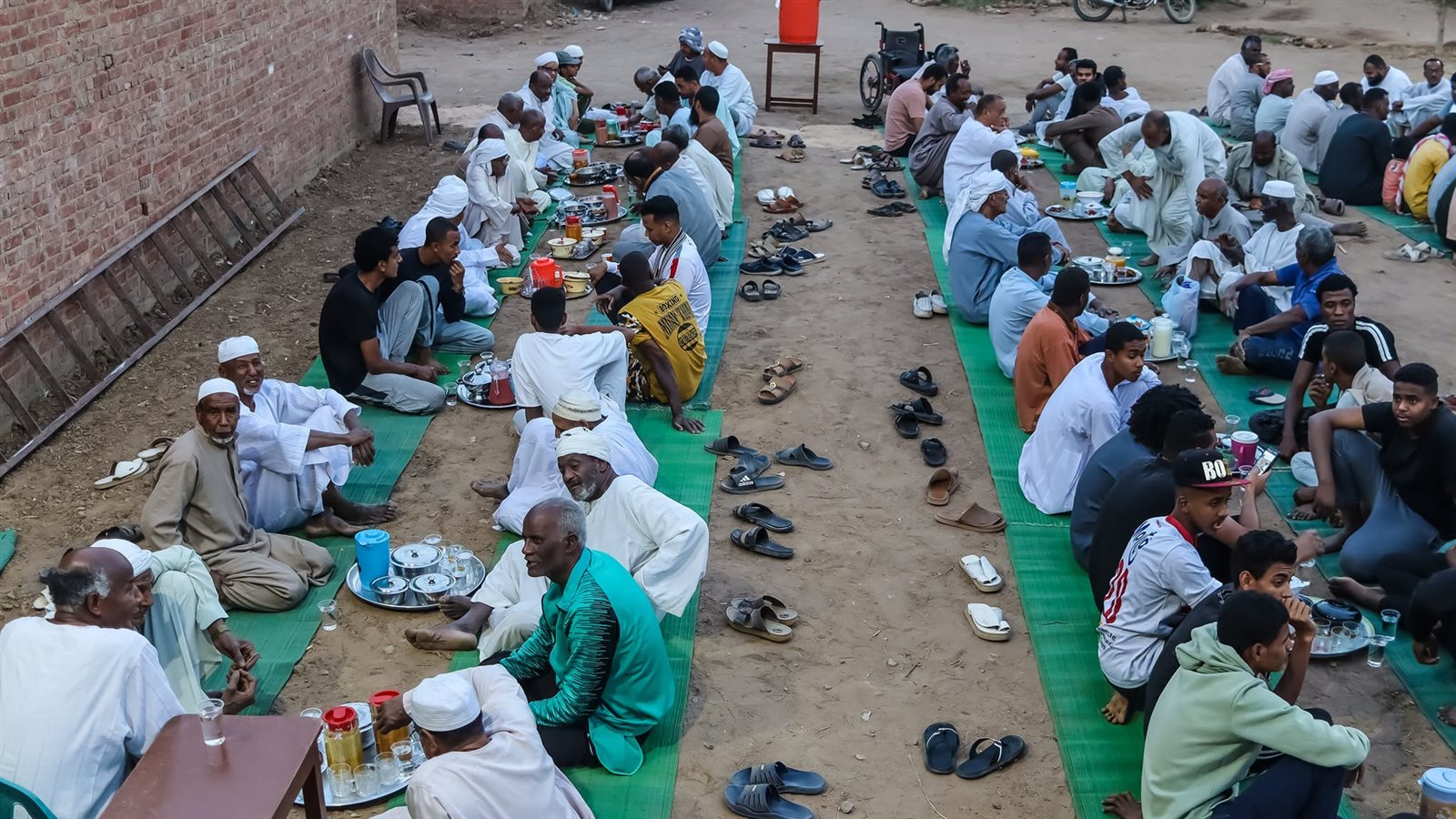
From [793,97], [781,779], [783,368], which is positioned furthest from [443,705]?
[793,97]

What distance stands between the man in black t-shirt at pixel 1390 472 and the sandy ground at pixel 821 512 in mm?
749

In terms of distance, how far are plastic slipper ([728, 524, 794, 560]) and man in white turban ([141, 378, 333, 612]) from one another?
82.9 inches

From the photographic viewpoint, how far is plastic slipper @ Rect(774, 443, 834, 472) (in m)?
7.79

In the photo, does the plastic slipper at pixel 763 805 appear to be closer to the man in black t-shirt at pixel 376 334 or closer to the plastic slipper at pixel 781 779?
the plastic slipper at pixel 781 779

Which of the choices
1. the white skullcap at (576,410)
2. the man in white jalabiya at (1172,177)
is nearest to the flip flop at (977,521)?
the white skullcap at (576,410)

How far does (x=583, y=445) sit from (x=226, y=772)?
205cm

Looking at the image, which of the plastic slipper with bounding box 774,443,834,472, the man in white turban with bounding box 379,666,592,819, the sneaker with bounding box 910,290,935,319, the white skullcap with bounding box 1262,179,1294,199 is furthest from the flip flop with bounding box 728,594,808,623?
the white skullcap with bounding box 1262,179,1294,199

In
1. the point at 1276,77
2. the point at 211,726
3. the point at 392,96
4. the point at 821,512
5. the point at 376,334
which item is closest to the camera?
the point at 211,726

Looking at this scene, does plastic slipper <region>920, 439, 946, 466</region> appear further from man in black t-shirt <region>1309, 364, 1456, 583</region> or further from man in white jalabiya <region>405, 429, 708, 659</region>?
man in white jalabiya <region>405, 429, 708, 659</region>

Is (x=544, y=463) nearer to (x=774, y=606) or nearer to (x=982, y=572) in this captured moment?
(x=774, y=606)

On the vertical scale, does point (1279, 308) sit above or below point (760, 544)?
above

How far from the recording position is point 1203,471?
5.14 meters

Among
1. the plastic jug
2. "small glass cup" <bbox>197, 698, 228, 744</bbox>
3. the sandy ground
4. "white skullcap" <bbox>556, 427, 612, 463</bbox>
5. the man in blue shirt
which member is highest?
"white skullcap" <bbox>556, 427, 612, 463</bbox>

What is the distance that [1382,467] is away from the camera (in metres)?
6.43
